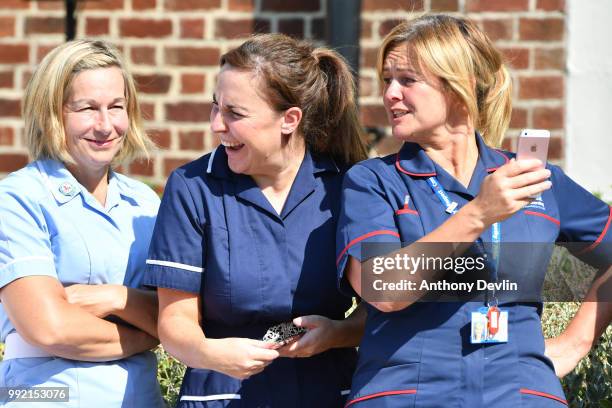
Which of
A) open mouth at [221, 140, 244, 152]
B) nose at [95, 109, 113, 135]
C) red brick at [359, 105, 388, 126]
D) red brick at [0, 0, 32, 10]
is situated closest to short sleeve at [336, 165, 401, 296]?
open mouth at [221, 140, 244, 152]

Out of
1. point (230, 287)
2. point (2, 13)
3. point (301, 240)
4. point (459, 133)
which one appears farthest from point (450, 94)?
point (2, 13)

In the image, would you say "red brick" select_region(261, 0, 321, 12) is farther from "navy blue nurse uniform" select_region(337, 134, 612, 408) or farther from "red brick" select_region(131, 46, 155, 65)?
"navy blue nurse uniform" select_region(337, 134, 612, 408)

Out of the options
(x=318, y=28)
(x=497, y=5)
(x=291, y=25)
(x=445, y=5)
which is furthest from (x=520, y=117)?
(x=291, y=25)

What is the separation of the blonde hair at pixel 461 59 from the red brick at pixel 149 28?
2504 millimetres

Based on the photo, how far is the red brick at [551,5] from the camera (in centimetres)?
513

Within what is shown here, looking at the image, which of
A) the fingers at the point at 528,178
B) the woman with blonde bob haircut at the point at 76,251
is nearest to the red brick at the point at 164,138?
the woman with blonde bob haircut at the point at 76,251

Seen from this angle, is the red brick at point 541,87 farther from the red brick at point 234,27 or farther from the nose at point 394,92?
the nose at point 394,92

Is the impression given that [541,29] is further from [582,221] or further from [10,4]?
[10,4]

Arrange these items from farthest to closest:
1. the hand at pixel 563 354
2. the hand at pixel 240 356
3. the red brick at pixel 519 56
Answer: the red brick at pixel 519 56
the hand at pixel 563 354
the hand at pixel 240 356

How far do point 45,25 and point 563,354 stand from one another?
131 inches

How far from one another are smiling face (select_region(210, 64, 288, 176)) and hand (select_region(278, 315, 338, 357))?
A: 1.55 feet

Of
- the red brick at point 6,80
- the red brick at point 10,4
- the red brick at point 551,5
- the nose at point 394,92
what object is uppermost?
the red brick at point 551,5

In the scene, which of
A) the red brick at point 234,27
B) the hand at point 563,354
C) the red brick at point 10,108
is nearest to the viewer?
the hand at point 563,354

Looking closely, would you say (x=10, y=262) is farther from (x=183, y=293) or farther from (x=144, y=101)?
(x=144, y=101)
